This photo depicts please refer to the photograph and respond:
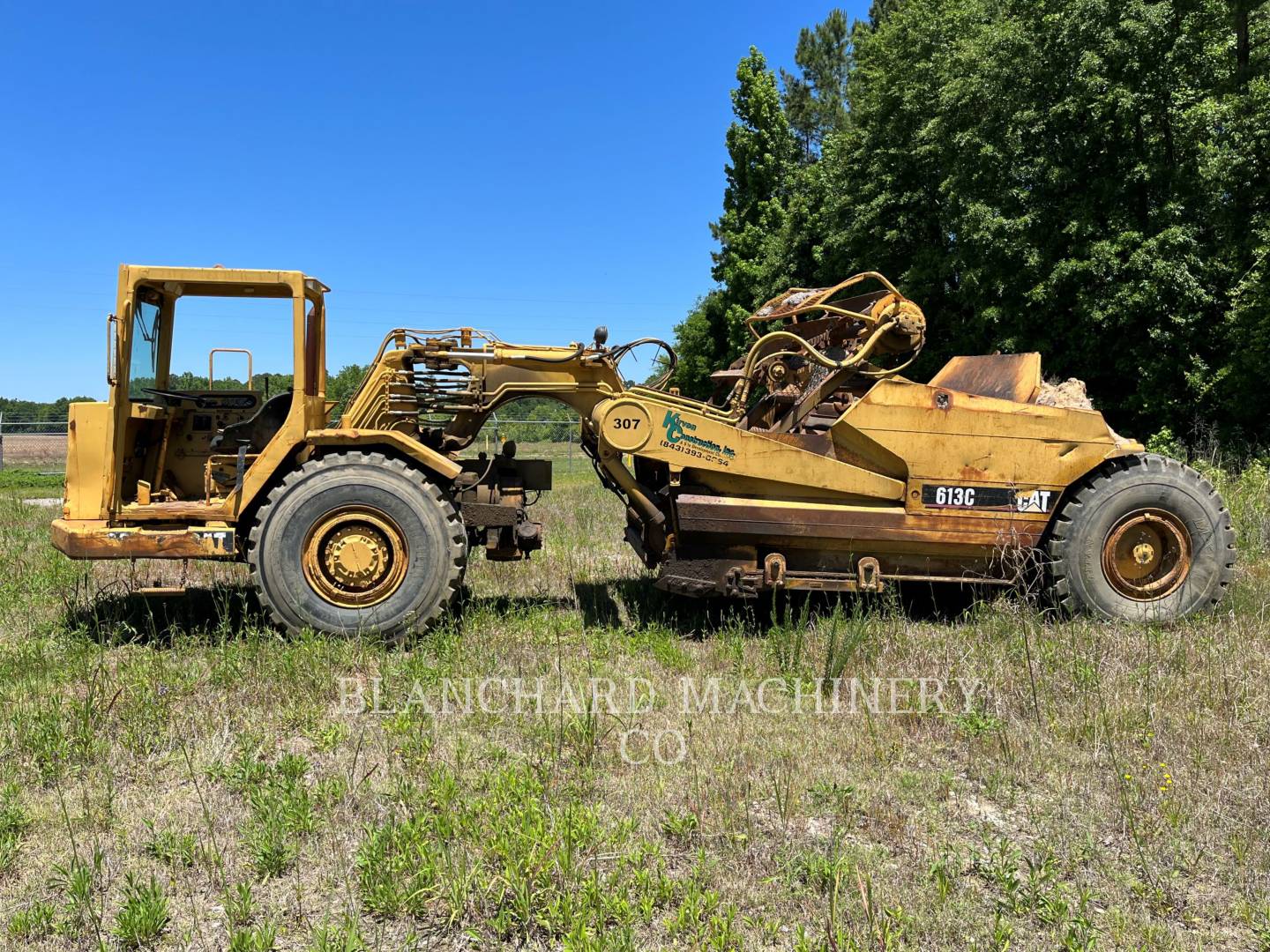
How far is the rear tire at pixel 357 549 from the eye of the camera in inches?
192

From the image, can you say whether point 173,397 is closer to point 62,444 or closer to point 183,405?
point 183,405

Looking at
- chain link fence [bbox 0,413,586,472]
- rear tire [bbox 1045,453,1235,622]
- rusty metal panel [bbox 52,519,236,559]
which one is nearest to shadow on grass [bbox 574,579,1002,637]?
rear tire [bbox 1045,453,1235,622]

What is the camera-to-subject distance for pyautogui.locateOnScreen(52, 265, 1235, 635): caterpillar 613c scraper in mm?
4969

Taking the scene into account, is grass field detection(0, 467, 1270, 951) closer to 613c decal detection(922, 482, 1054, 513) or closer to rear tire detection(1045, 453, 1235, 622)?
rear tire detection(1045, 453, 1235, 622)

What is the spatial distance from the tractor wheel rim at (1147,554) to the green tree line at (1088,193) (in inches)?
338

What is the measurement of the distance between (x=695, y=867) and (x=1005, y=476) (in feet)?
12.2

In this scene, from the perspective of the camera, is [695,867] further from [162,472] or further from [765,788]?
[162,472]

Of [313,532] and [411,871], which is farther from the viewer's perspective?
[313,532]

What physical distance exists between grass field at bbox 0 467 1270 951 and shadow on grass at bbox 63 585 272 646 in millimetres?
89

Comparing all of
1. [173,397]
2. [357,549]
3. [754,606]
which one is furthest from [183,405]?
[754,606]

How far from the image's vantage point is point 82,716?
12.5 ft

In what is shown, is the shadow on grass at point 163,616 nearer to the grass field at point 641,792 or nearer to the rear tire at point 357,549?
the grass field at point 641,792

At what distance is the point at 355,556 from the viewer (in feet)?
16.3

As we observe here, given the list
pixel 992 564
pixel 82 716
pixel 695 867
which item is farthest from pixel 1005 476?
pixel 82 716
